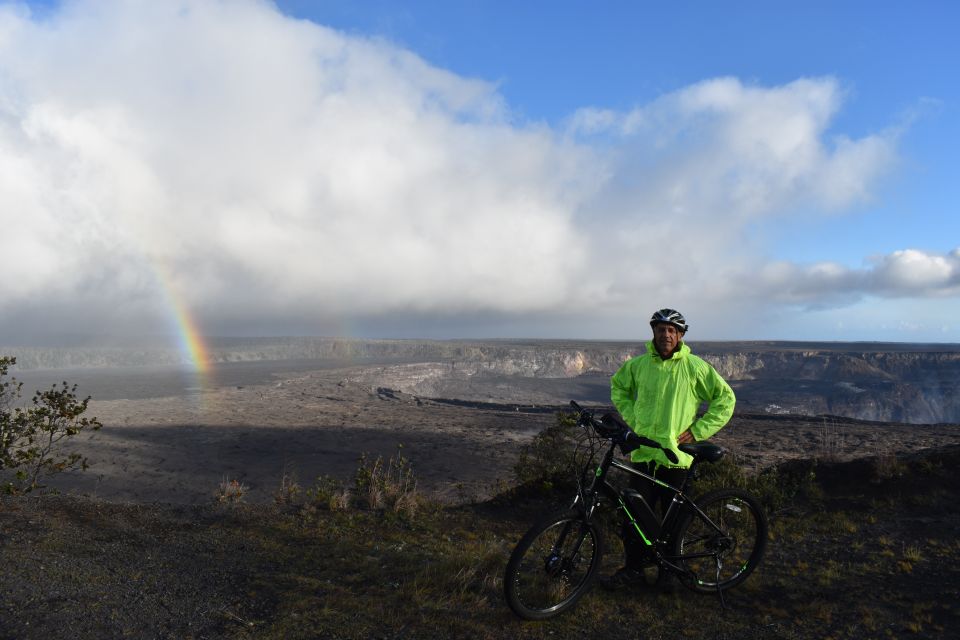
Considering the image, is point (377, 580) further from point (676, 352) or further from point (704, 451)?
point (676, 352)

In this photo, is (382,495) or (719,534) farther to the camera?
(382,495)

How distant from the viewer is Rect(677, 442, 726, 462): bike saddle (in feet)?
13.2

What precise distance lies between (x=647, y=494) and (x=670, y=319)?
1.46 meters

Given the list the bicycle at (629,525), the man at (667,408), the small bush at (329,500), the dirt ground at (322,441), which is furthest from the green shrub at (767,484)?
the small bush at (329,500)

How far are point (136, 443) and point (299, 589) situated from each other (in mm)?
26273

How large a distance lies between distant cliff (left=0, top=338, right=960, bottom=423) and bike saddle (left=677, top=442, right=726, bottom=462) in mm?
48622

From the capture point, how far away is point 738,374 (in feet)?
242

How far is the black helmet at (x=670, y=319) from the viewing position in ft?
13.7

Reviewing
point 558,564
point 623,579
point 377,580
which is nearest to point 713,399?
point 623,579

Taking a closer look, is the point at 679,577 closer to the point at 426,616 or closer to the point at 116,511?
the point at 426,616

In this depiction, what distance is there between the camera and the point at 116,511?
6594 mm

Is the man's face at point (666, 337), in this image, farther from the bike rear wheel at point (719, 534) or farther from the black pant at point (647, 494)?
the bike rear wheel at point (719, 534)

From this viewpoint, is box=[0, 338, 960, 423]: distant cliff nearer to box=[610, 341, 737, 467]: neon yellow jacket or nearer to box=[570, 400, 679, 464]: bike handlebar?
box=[610, 341, 737, 467]: neon yellow jacket

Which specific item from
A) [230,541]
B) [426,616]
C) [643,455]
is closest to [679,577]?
[643,455]
